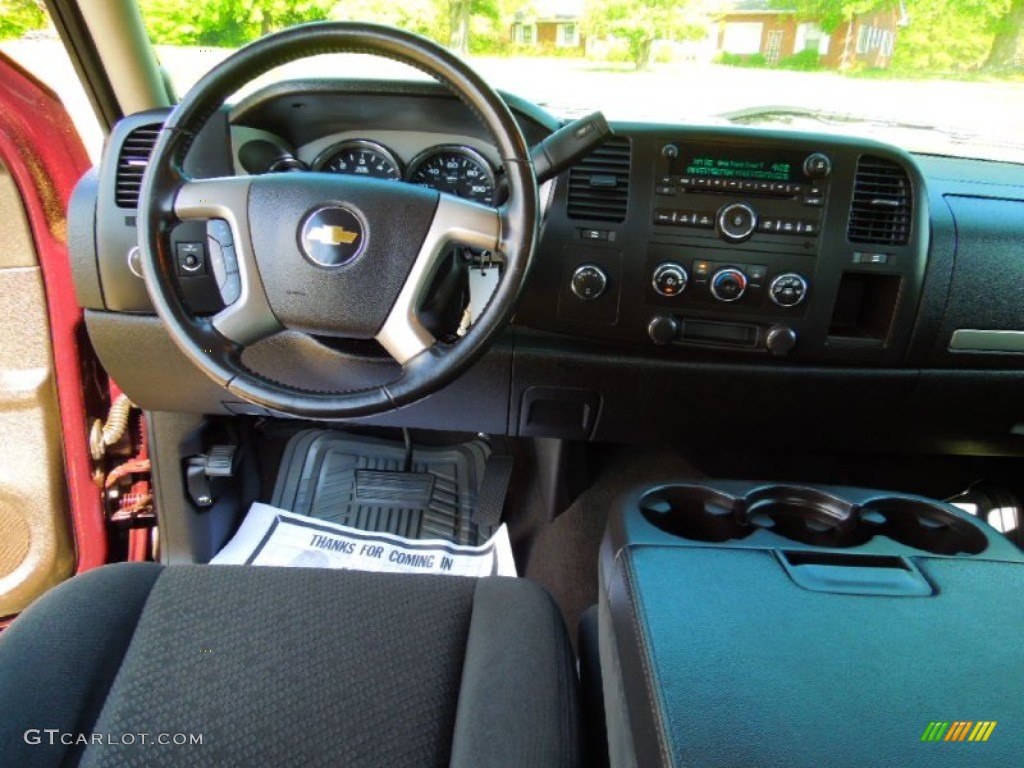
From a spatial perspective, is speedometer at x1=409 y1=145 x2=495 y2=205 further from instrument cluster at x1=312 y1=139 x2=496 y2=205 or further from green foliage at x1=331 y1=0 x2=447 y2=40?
green foliage at x1=331 y1=0 x2=447 y2=40

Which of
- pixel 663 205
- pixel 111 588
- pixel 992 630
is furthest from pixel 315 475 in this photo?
pixel 992 630

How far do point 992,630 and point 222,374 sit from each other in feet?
3.25

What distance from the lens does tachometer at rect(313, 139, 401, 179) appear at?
4.46ft

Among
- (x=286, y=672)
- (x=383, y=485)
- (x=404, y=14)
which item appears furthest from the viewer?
(x=383, y=485)

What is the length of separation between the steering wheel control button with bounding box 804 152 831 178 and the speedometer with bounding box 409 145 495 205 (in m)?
0.56

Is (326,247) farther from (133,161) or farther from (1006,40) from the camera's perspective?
(1006,40)

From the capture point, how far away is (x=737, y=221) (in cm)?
134

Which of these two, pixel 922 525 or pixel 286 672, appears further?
pixel 922 525

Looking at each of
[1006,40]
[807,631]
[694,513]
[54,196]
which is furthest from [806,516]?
[54,196]

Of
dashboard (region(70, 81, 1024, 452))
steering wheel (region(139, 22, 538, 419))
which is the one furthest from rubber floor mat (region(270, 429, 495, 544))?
steering wheel (region(139, 22, 538, 419))

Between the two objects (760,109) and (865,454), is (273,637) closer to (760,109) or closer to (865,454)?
(760,109)

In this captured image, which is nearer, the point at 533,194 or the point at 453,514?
the point at 533,194

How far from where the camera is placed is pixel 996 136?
161 cm

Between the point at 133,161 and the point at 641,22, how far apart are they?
3.18 ft
